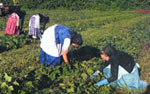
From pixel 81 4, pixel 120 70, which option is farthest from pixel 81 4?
pixel 120 70

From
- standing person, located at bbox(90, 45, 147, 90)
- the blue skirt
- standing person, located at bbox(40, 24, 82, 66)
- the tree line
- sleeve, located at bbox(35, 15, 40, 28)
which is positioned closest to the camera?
standing person, located at bbox(90, 45, 147, 90)

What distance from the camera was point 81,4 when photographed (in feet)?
104

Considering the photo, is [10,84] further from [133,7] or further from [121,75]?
[133,7]

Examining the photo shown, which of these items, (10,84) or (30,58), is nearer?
(10,84)

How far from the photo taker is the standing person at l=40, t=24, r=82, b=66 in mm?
5273

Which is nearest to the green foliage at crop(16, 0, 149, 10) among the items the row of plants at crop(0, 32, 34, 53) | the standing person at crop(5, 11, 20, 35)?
the standing person at crop(5, 11, 20, 35)

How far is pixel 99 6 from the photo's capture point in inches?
1227

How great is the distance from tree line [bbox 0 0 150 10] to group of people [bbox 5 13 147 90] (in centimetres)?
2459

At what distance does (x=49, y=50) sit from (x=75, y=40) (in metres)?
0.97

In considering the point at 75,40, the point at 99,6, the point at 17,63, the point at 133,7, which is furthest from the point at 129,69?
the point at 133,7

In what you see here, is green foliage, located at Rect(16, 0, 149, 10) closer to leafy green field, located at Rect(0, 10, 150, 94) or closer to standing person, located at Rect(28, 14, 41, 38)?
standing person, located at Rect(28, 14, 41, 38)

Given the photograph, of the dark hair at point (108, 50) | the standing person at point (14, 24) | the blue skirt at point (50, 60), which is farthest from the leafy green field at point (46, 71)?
the dark hair at point (108, 50)

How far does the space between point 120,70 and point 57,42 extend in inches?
61.2

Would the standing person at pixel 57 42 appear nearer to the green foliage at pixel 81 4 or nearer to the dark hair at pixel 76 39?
the dark hair at pixel 76 39
